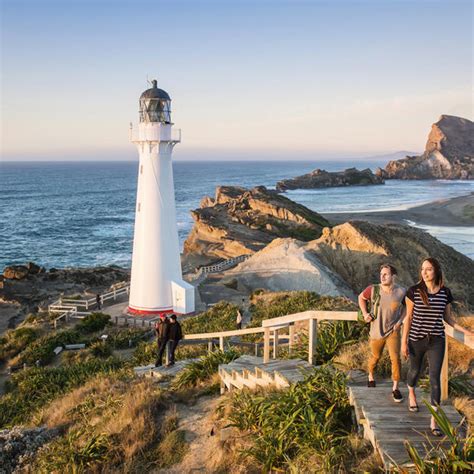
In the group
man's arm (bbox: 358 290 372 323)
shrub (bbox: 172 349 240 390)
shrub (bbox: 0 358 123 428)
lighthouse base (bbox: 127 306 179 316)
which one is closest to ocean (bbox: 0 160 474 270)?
lighthouse base (bbox: 127 306 179 316)

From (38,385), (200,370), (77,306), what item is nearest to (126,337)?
(38,385)

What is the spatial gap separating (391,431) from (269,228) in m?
48.8

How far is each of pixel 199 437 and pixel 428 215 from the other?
7072cm

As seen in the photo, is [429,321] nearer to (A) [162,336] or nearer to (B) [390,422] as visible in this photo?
(B) [390,422]

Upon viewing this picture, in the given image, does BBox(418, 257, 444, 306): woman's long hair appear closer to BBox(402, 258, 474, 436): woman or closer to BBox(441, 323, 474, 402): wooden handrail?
BBox(402, 258, 474, 436): woman

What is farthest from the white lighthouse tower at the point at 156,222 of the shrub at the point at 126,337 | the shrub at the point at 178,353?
the shrub at the point at 178,353

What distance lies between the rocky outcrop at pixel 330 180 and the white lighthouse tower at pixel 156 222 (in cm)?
10888

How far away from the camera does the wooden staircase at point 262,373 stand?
747 centimetres

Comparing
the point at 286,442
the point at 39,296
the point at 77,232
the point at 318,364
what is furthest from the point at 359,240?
the point at 77,232

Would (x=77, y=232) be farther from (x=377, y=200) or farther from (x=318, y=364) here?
(x=318, y=364)

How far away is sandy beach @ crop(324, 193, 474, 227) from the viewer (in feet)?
220

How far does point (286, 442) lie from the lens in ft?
19.7

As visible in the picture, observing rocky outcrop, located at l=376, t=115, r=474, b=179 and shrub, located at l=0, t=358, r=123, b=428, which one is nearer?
shrub, located at l=0, t=358, r=123, b=428

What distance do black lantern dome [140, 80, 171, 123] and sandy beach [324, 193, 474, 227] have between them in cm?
4562
